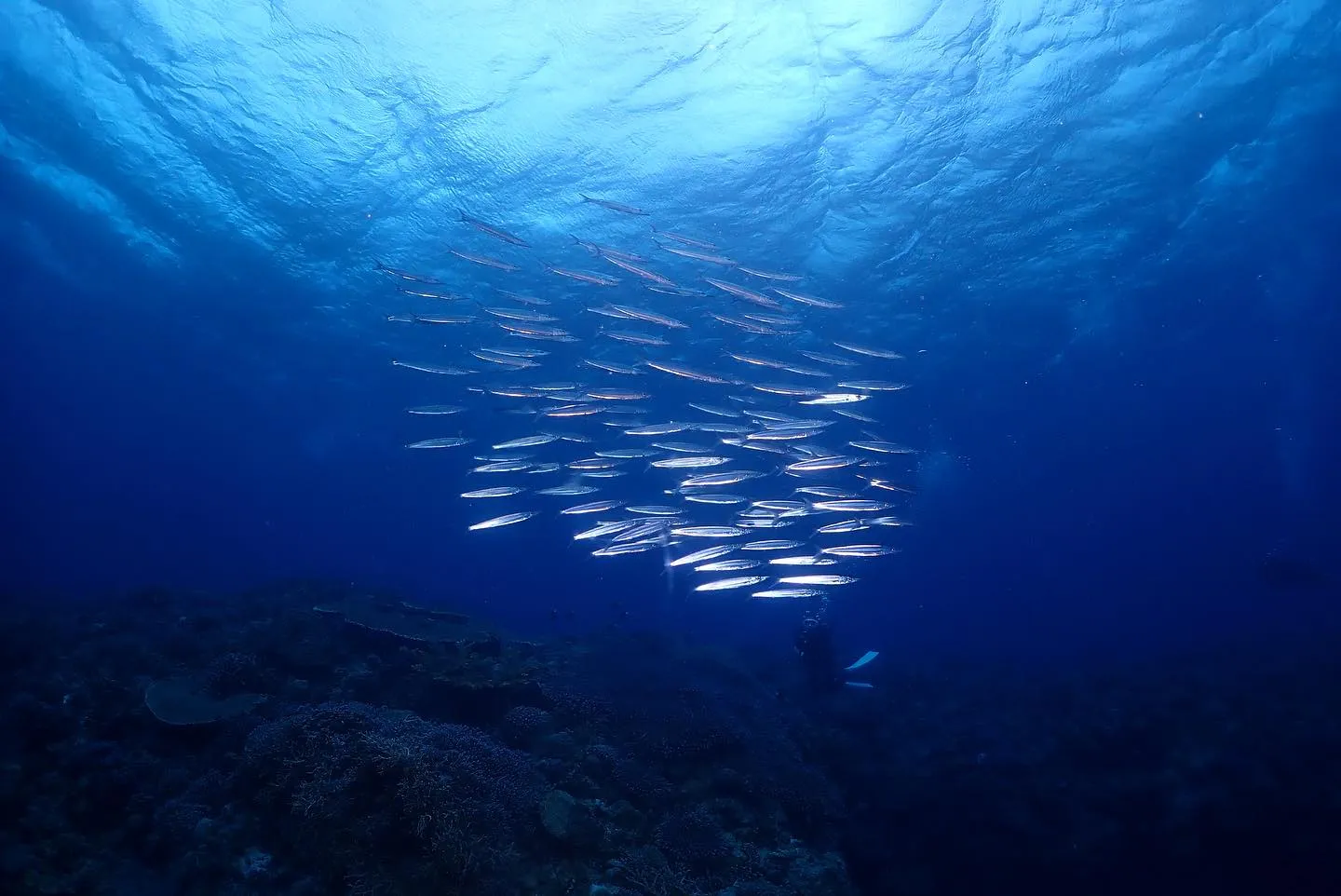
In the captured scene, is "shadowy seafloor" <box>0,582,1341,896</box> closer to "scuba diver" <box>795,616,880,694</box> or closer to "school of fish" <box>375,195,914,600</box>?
"scuba diver" <box>795,616,880,694</box>

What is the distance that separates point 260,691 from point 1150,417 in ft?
170

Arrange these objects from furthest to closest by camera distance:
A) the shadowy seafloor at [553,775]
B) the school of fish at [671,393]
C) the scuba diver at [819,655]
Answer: the scuba diver at [819,655]
the school of fish at [671,393]
the shadowy seafloor at [553,775]

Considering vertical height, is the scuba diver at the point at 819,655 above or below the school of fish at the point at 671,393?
below

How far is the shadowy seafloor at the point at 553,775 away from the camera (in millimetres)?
6055

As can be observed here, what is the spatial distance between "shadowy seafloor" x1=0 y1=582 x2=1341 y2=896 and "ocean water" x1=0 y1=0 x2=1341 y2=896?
74 millimetres

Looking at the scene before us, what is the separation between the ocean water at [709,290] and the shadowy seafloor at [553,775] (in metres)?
0.07

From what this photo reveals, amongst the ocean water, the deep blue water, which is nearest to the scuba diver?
the ocean water

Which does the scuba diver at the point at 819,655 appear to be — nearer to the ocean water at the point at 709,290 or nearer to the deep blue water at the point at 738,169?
the ocean water at the point at 709,290

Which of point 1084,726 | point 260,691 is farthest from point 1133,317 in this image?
point 260,691

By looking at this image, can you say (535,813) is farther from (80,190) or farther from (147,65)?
(80,190)

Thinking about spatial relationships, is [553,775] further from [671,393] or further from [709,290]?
[671,393]

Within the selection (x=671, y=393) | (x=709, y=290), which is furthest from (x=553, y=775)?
(x=671, y=393)

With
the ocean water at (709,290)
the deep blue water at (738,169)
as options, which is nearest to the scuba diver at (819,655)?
the ocean water at (709,290)

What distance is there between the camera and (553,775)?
816cm
